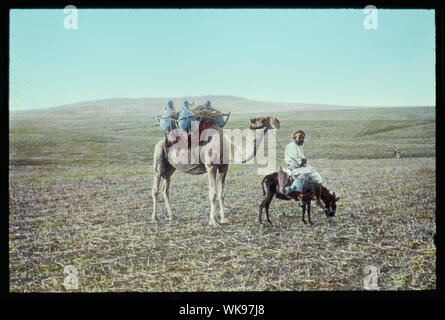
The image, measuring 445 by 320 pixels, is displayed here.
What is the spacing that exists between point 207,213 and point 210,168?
536 mm

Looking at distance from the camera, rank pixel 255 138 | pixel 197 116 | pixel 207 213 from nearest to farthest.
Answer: pixel 255 138
pixel 197 116
pixel 207 213

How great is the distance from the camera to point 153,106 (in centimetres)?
432

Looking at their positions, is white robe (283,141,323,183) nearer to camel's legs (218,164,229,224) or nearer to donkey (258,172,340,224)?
donkey (258,172,340,224)

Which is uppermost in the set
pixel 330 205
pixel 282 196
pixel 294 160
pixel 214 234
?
pixel 294 160

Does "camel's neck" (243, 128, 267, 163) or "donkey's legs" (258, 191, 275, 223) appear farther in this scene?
"donkey's legs" (258, 191, 275, 223)

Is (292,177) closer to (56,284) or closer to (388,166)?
(388,166)

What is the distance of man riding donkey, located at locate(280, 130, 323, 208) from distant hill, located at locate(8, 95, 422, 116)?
0.48 metres

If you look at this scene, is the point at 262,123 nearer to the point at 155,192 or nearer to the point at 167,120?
the point at 167,120

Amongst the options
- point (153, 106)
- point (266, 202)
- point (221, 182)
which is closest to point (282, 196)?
point (266, 202)

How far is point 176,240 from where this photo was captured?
13.0ft

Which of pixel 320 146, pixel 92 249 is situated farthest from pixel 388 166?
pixel 92 249

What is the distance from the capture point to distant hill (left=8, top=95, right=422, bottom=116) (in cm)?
414

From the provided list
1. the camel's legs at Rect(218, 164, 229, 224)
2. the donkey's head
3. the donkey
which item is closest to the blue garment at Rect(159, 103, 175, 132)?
the camel's legs at Rect(218, 164, 229, 224)

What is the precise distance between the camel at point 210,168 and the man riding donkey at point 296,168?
11.3 inches
